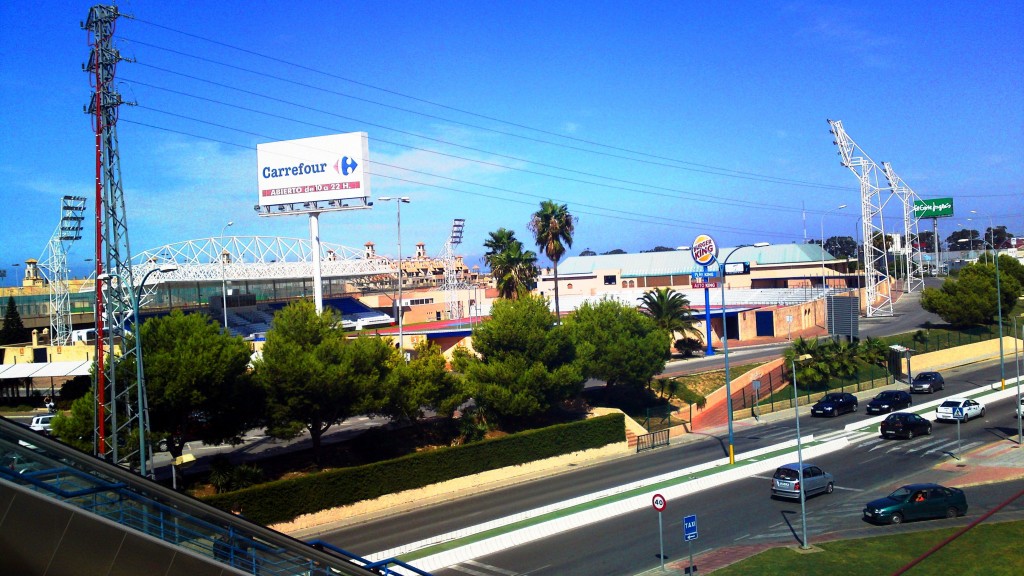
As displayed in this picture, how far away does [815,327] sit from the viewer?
82062 millimetres

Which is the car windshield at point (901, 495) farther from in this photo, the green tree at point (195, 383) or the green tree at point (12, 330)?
the green tree at point (12, 330)

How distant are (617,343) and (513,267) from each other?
12755mm

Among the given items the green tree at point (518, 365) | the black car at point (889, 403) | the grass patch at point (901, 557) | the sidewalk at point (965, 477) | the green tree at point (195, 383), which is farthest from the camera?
the black car at point (889, 403)

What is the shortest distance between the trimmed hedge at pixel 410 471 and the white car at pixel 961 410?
18.2 m

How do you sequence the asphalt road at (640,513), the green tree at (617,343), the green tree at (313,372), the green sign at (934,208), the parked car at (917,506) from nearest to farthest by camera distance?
the asphalt road at (640,513), the parked car at (917,506), the green tree at (313,372), the green tree at (617,343), the green sign at (934,208)

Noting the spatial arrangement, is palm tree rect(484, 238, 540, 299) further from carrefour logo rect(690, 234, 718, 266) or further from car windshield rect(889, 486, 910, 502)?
car windshield rect(889, 486, 910, 502)

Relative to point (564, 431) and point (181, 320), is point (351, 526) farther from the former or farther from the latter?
point (564, 431)

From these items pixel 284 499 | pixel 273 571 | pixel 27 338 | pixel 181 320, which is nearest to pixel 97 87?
pixel 181 320

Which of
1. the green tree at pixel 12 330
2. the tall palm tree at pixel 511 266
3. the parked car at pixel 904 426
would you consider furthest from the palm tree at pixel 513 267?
the green tree at pixel 12 330

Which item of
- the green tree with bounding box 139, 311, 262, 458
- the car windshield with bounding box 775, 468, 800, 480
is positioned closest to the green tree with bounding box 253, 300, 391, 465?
the green tree with bounding box 139, 311, 262, 458

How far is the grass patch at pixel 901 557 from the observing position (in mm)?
20047

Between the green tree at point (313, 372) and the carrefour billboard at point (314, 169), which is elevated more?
the carrefour billboard at point (314, 169)

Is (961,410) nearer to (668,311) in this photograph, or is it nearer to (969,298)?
(668,311)

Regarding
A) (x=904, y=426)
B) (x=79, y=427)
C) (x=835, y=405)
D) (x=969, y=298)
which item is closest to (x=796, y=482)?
(x=904, y=426)
